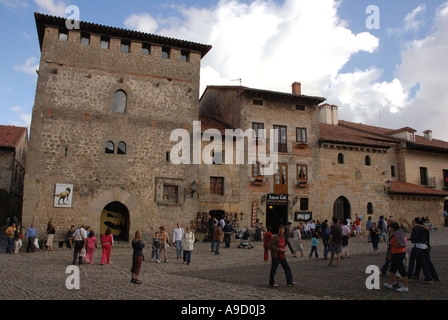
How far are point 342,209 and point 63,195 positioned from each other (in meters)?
19.3

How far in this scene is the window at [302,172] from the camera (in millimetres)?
25500

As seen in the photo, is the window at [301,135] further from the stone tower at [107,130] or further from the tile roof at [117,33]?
the tile roof at [117,33]

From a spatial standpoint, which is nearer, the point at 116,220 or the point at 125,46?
the point at 116,220

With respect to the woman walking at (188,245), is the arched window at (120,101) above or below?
above

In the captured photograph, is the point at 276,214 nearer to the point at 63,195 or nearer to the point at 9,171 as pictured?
the point at 63,195

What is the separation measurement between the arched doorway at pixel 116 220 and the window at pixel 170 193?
7.93ft

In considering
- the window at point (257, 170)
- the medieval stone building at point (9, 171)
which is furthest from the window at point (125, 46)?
the medieval stone building at point (9, 171)

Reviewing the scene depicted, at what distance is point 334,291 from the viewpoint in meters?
8.52

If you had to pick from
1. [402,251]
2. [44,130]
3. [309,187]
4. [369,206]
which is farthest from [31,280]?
[369,206]

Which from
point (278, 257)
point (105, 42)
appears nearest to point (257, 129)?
point (105, 42)

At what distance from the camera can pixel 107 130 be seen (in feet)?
68.4

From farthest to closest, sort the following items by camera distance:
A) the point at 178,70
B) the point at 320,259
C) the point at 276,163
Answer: the point at 276,163 → the point at 178,70 → the point at 320,259

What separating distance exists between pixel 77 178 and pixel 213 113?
1304cm

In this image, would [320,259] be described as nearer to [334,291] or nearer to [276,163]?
[334,291]
